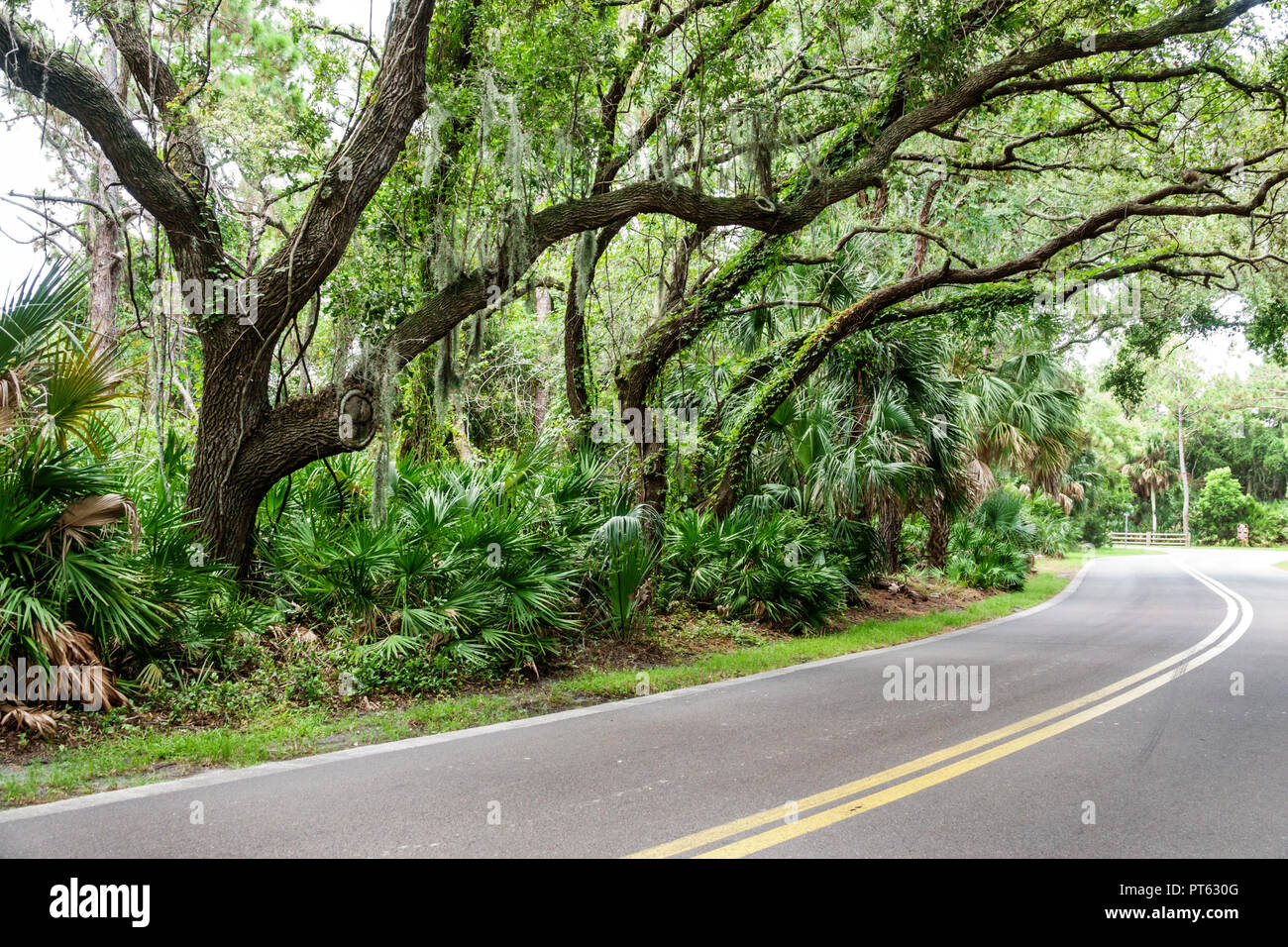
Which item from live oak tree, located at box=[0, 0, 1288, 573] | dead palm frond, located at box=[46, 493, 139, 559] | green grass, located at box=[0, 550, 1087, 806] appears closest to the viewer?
green grass, located at box=[0, 550, 1087, 806]

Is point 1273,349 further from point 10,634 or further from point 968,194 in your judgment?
point 10,634

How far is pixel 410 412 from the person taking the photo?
38.7 feet

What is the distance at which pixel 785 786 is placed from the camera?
5047 millimetres

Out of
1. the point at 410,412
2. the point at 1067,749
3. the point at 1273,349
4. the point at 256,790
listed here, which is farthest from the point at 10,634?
the point at 1273,349

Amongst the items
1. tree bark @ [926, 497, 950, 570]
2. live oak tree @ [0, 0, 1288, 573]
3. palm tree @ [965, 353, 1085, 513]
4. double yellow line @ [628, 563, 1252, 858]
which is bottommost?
double yellow line @ [628, 563, 1252, 858]

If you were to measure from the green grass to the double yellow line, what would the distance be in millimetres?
2964

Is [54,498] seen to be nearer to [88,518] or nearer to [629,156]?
[88,518]

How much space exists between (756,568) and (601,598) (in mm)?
3345

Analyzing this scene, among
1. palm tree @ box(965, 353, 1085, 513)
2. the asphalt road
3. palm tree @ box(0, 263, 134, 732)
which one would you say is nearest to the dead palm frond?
palm tree @ box(0, 263, 134, 732)

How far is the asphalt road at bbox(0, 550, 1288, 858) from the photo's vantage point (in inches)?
162

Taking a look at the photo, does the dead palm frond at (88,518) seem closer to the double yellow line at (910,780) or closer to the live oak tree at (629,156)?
the live oak tree at (629,156)

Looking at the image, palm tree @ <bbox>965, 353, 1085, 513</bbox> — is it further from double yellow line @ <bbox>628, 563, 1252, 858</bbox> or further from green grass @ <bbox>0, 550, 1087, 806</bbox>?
green grass @ <bbox>0, 550, 1087, 806</bbox>

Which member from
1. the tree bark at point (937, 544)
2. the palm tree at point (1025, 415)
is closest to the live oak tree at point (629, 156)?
the palm tree at point (1025, 415)

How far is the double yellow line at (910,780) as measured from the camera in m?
4.11
